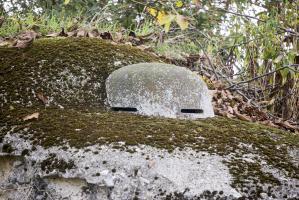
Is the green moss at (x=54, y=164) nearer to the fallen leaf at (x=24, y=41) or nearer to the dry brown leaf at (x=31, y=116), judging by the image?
the dry brown leaf at (x=31, y=116)

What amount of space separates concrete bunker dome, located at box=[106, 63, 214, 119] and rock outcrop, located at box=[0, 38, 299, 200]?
0.31 feet

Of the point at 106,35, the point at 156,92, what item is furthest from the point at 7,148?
the point at 106,35

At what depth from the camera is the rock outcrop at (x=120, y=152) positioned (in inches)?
69.1

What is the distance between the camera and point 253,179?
69.6 inches

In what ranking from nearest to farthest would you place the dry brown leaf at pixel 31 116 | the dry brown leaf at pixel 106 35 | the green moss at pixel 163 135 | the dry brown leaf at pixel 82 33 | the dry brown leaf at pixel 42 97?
the green moss at pixel 163 135 < the dry brown leaf at pixel 31 116 < the dry brown leaf at pixel 42 97 < the dry brown leaf at pixel 82 33 < the dry brown leaf at pixel 106 35

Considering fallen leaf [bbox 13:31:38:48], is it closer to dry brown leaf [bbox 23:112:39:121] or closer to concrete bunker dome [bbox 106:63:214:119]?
concrete bunker dome [bbox 106:63:214:119]

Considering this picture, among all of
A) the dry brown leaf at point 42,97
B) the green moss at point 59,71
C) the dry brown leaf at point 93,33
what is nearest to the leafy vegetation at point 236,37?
the dry brown leaf at point 93,33

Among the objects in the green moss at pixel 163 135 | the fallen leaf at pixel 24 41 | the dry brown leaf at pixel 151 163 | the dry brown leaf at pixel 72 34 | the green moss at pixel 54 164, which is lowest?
the green moss at pixel 54 164

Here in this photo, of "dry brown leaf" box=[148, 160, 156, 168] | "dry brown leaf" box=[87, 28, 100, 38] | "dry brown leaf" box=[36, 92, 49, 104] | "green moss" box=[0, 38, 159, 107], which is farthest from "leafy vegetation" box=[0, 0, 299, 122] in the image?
"dry brown leaf" box=[148, 160, 156, 168]

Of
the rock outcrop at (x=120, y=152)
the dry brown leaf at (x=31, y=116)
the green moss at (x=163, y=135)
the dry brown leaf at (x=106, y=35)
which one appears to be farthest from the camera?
the dry brown leaf at (x=106, y=35)

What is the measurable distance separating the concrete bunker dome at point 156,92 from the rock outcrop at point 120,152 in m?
0.10

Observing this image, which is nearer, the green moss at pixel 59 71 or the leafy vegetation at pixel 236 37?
the green moss at pixel 59 71

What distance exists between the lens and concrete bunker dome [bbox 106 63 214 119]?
2404 mm

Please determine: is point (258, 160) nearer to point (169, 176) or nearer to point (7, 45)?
point (169, 176)
